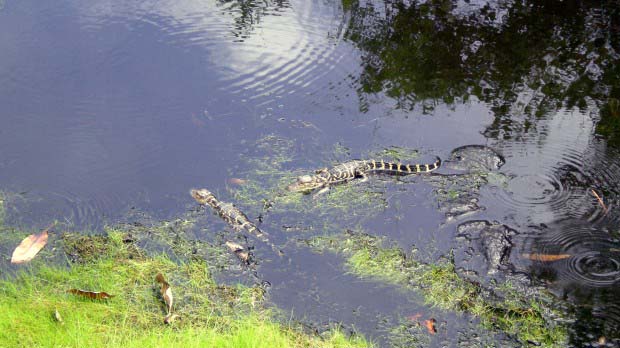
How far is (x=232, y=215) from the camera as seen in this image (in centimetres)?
488

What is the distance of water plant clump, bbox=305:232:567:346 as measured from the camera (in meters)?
4.14

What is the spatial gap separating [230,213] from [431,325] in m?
1.74

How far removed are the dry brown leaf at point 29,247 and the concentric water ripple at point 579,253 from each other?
11.9 ft

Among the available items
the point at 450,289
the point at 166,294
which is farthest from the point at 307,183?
the point at 166,294

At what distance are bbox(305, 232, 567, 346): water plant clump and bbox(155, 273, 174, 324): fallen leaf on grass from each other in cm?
113

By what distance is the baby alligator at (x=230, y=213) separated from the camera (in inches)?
190

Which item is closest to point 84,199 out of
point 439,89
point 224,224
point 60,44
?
point 224,224

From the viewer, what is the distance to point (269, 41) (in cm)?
735

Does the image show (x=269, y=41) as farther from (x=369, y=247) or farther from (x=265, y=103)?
(x=369, y=247)

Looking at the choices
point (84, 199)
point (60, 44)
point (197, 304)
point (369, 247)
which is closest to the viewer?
point (197, 304)

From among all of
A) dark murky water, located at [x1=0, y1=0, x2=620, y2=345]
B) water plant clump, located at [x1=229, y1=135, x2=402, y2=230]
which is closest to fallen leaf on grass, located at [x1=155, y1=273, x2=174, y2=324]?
dark murky water, located at [x1=0, y1=0, x2=620, y2=345]

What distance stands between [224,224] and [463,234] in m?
1.87

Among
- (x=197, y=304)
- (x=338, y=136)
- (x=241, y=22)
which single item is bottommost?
(x=197, y=304)

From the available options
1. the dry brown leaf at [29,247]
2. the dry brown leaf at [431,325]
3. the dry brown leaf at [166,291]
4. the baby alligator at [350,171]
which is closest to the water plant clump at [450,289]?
the dry brown leaf at [431,325]
